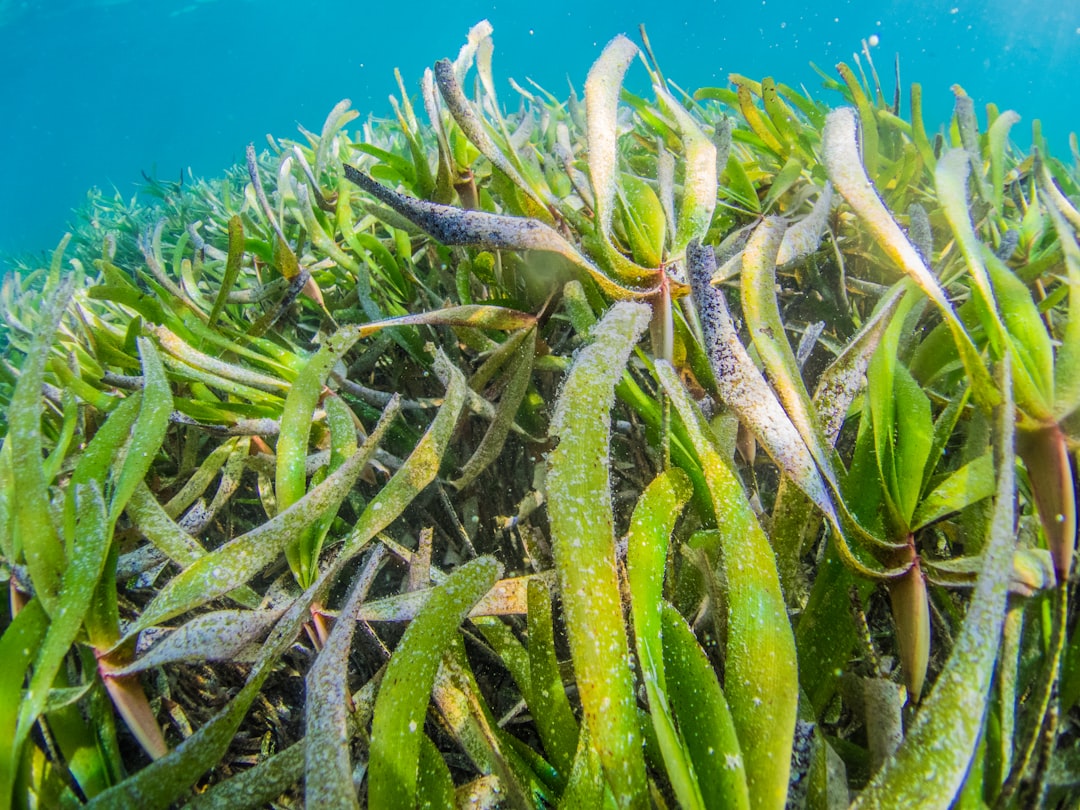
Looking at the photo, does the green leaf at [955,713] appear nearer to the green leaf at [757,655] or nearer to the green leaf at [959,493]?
the green leaf at [757,655]

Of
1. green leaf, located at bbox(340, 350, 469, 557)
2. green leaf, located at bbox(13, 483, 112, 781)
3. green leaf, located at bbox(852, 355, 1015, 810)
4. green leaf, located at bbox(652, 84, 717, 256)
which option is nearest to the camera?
green leaf, located at bbox(852, 355, 1015, 810)

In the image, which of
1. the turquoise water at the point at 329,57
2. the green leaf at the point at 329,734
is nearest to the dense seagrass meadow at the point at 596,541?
the green leaf at the point at 329,734

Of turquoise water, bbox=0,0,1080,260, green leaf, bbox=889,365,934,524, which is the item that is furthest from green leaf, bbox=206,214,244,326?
turquoise water, bbox=0,0,1080,260

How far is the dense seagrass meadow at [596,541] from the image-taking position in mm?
505

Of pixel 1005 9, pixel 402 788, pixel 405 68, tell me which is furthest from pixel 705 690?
pixel 1005 9

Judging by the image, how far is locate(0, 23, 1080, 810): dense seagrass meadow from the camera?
51cm

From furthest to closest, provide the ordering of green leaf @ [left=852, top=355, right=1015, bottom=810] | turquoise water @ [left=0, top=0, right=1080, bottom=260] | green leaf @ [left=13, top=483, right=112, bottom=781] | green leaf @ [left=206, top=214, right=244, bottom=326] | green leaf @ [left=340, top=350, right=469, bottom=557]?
turquoise water @ [left=0, top=0, right=1080, bottom=260], green leaf @ [left=206, top=214, right=244, bottom=326], green leaf @ [left=340, top=350, right=469, bottom=557], green leaf @ [left=13, top=483, right=112, bottom=781], green leaf @ [left=852, top=355, right=1015, bottom=810]

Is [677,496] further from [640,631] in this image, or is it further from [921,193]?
[921,193]

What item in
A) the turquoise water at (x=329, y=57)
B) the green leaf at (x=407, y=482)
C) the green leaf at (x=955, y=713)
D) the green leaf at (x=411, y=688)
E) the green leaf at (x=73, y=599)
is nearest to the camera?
the green leaf at (x=955, y=713)

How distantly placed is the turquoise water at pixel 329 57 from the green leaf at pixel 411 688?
6089cm

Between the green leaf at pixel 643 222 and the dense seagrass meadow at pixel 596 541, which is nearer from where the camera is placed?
the dense seagrass meadow at pixel 596 541

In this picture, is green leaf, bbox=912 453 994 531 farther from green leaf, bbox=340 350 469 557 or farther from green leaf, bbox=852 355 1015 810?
green leaf, bbox=340 350 469 557

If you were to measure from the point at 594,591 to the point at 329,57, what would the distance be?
325 ft

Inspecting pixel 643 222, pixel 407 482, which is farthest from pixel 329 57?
pixel 407 482
